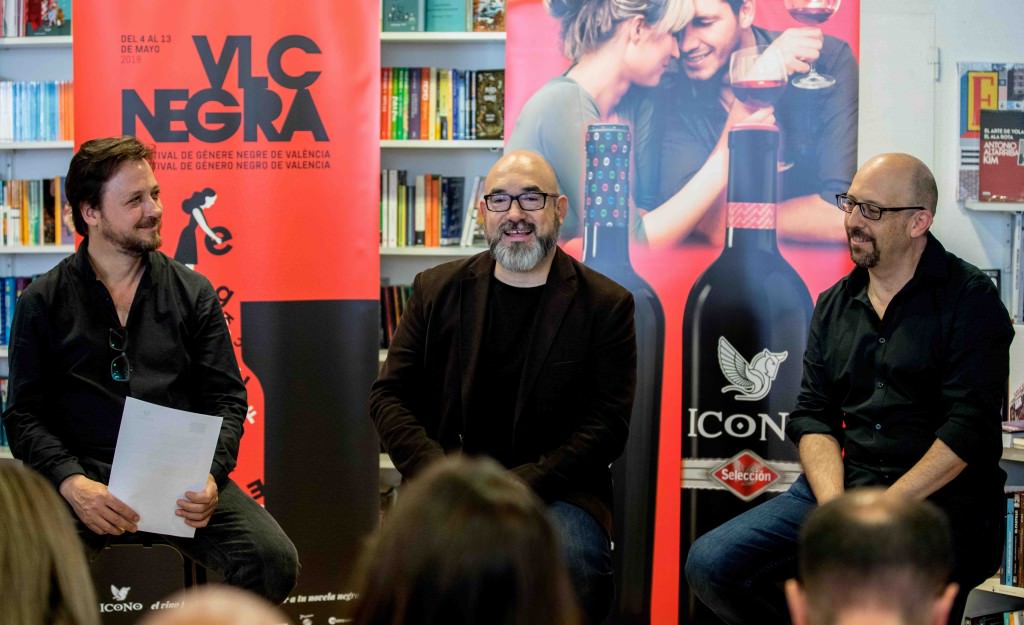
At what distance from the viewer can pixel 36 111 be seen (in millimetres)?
4535

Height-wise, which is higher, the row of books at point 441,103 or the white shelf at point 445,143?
the row of books at point 441,103

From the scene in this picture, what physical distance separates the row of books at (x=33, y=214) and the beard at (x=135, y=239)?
1.70 meters

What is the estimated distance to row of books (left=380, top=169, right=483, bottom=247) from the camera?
4.36m

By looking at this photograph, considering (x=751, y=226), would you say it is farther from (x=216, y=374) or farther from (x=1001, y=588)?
(x=216, y=374)

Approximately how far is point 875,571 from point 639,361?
2390 millimetres

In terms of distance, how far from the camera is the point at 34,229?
4.54m

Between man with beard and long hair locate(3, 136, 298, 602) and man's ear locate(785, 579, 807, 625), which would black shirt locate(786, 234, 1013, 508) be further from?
man with beard and long hair locate(3, 136, 298, 602)

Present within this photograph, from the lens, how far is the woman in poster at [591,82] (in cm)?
369

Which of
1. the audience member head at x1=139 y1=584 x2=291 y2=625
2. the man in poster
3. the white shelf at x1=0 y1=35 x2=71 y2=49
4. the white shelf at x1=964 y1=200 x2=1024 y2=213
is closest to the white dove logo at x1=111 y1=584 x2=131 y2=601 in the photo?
the white shelf at x1=0 y1=35 x2=71 y2=49

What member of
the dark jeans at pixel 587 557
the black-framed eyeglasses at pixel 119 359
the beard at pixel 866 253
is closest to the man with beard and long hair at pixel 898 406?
the beard at pixel 866 253

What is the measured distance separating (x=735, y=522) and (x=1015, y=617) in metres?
1.48

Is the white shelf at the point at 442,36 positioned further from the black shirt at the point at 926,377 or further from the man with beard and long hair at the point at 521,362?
the black shirt at the point at 926,377

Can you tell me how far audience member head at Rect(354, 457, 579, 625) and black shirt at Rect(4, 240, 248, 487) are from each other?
199 cm

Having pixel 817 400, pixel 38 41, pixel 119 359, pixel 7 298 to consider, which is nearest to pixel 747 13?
pixel 817 400
